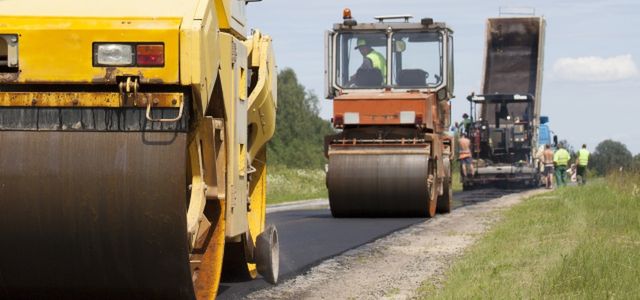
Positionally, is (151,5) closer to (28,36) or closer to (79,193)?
(28,36)

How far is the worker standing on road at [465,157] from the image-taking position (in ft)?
99.2

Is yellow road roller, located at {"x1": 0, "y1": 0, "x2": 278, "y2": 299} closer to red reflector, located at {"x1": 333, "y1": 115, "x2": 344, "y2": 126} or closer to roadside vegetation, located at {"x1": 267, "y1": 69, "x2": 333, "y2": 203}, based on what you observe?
red reflector, located at {"x1": 333, "y1": 115, "x2": 344, "y2": 126}

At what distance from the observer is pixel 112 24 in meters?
5.52

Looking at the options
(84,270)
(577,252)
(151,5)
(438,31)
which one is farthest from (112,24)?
(438,31)

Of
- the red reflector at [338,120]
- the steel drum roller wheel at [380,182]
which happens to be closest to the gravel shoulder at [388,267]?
the steel drum roller wheel at [380,182]

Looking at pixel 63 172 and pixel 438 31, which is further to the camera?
pixel 438 31

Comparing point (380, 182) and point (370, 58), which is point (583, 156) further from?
point (380, 182)

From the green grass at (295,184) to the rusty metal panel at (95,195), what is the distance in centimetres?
2141

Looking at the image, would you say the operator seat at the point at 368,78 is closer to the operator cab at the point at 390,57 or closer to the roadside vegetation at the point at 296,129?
the operator cab at the point at 390,57

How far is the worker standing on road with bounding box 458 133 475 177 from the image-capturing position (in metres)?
30.2

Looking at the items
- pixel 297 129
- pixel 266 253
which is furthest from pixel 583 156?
pixel 297 129

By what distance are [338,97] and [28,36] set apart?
11.8m

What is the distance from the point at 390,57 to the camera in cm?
1775

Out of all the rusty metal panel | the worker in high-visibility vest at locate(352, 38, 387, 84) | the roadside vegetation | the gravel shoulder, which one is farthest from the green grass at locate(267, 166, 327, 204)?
the rusty metal panel
